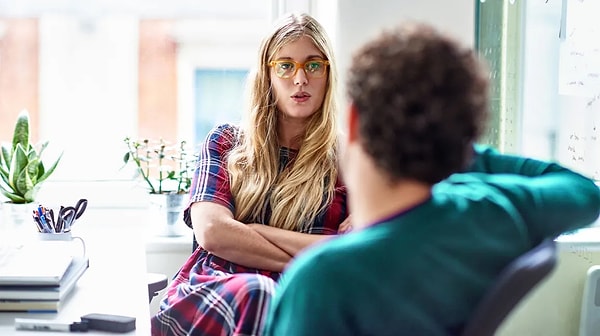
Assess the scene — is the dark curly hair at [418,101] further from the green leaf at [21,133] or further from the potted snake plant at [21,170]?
the green leaf at [21,133]

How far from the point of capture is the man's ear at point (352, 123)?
1.05m

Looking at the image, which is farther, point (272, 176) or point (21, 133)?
point (21, 133)

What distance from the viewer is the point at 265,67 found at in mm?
2500

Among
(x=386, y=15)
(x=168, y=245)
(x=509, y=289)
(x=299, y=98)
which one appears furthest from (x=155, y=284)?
(x=509, y=289)

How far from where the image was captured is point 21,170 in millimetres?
2771

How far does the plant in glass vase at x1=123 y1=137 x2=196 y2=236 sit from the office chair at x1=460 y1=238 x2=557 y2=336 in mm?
1891

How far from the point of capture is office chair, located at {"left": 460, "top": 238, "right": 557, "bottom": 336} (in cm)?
108

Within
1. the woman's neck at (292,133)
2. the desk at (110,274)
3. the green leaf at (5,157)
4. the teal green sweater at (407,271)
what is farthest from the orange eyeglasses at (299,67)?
the teal green sweater at (407,271)

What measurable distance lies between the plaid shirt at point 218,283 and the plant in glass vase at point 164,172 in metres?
0.46

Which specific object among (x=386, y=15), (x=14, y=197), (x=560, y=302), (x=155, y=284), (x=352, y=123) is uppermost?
(x=386, y=15)

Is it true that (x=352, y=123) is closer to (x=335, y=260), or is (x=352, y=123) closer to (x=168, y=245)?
(x=335, y=260)

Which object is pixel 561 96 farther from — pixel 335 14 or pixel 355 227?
pixel 355 227

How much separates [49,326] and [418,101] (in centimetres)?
91

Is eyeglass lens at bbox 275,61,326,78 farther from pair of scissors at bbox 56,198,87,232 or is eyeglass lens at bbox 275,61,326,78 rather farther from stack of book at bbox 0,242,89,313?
stack of book at bbox 0,242,89,313
